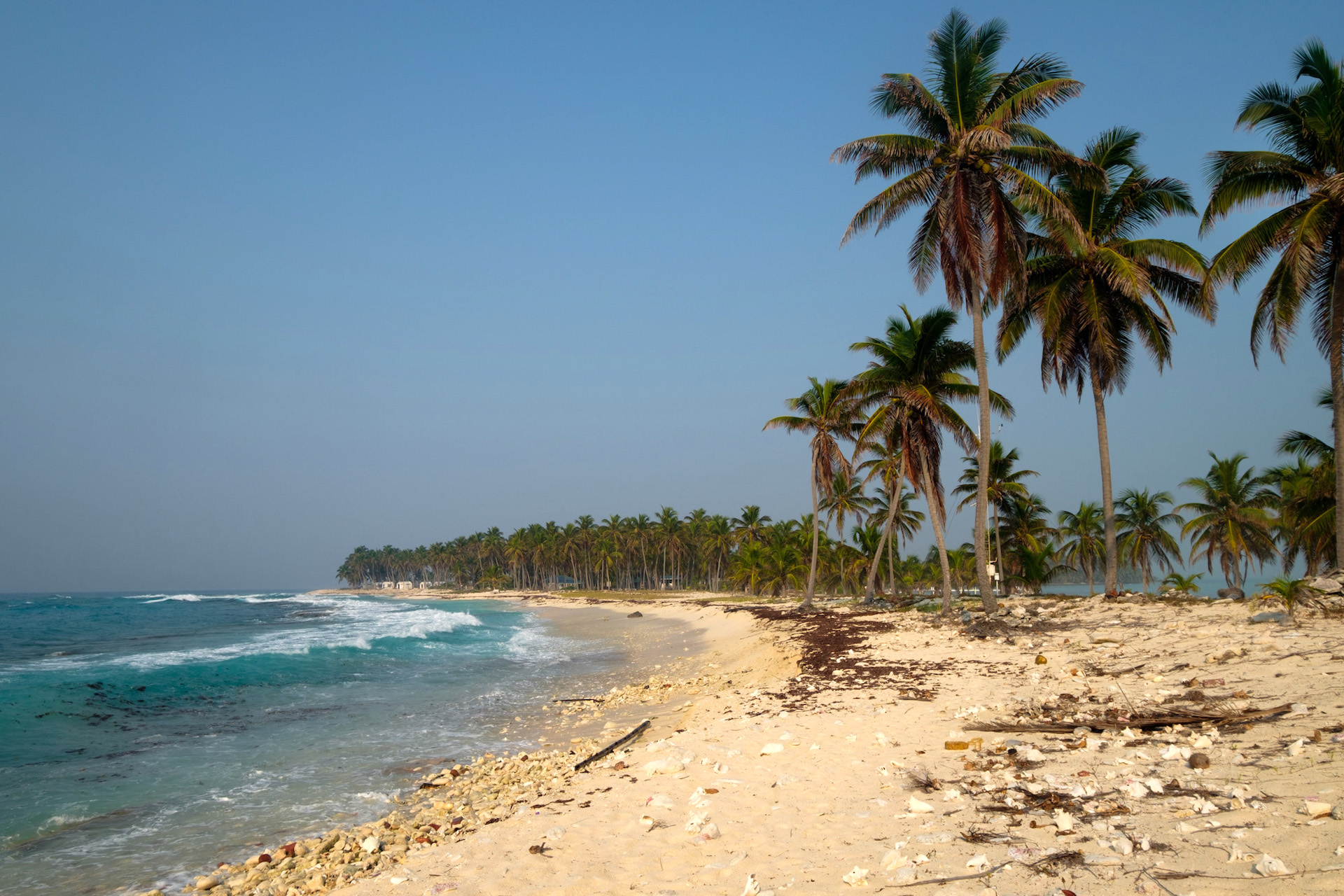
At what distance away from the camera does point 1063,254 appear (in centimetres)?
2058

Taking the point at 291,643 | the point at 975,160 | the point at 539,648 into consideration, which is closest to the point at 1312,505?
the point at 975,160

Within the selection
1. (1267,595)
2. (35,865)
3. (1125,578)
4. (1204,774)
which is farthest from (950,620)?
(1125,578)

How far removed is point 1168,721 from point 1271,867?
3.72m

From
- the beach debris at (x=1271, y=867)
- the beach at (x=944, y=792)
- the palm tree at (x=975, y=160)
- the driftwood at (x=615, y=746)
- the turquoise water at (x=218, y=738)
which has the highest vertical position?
the palm tree at (x=975, y=160)

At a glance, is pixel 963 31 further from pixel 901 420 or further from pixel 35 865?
pixel 35 865

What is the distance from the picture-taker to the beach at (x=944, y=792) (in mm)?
4051

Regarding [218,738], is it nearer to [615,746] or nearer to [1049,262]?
[615,746]

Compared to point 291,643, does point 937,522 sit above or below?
above

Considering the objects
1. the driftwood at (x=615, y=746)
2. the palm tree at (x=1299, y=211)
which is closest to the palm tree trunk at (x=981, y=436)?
the palm tree at (x=1299, y=211)

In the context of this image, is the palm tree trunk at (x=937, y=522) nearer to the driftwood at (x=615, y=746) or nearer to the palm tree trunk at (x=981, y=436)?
the palm tree trunk at (x=981, y=436)

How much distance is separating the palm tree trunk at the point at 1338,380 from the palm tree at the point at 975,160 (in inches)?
242

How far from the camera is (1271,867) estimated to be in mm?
3381

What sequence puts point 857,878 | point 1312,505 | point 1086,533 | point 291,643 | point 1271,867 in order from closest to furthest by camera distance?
1. point 1271,867
2. point 857,878
3. point 1312,505
4. point 291,643
5. point 1086,533

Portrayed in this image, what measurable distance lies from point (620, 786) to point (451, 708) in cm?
960
